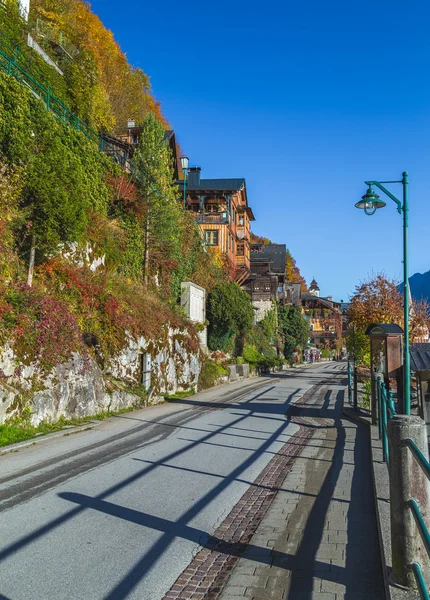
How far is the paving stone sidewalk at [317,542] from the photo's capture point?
13.2ft

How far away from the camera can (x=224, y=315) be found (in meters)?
33.1

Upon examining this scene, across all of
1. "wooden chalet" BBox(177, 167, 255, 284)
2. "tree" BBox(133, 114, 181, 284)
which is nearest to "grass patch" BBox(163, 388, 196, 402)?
"tree" BBox(133, 114, 181, 284)

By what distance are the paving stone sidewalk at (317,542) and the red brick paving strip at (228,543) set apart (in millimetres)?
101

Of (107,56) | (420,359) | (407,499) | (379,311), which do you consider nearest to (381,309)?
(379,311)

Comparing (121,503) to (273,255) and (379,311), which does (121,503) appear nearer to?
(379,311)

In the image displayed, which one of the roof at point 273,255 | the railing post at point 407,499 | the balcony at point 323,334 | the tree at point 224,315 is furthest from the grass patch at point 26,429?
the balcony at point 323,334

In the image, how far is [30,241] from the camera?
14.5 meters

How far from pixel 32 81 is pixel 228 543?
747 inches

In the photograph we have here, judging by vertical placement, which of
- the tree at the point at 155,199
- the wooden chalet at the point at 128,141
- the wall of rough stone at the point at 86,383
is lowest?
the wall of rough stone at the point at 86,383

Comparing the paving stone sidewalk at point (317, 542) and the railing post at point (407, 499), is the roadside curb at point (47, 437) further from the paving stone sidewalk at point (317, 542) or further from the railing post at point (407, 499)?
the railing post at point (407, 499)

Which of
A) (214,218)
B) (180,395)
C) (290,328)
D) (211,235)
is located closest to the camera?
(180,395)

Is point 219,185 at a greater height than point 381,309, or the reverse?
point 219,185

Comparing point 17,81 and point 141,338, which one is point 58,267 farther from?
point 17,81

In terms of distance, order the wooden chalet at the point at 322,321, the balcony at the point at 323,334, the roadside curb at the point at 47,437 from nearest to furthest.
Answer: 1. the roadside curb at the point at 47,437
2. the balcony at the point at 323,334
3. the wooden chalet at the point at 322,321
